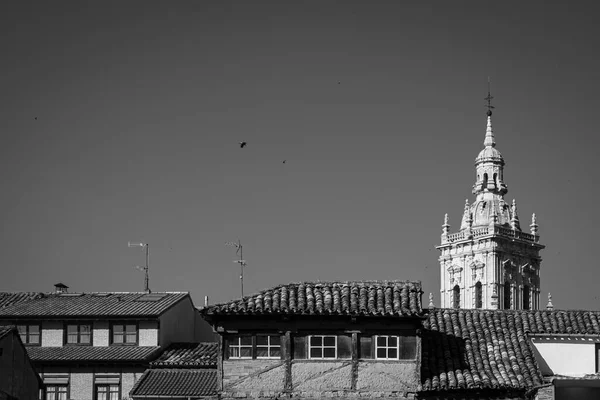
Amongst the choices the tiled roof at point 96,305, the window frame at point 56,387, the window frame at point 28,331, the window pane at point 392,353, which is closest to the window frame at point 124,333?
the tiled roof at point 96,305

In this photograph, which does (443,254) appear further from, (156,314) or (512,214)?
(156,314)

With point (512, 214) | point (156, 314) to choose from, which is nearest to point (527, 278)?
point (512, 214)

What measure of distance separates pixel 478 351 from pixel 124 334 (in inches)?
762

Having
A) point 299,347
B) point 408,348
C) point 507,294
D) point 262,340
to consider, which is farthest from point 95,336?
point 507,294

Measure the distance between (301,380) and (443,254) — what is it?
90943 mm

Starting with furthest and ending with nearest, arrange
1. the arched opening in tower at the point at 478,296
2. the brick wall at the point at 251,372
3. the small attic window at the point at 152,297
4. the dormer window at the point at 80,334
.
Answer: the arched opening in tower at the point at 478,296, the small attic window at the point at 152,297, the dormer window at the point at 80,334, the brick wall at the point at 251,372

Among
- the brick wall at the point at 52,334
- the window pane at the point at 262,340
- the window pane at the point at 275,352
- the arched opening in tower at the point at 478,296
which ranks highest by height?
the arched opening in tower at the point at 478,296

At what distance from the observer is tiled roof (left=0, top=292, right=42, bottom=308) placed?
232 feet

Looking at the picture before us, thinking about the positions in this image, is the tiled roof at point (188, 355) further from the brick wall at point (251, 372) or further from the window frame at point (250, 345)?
the brick wall at point (251, 372)

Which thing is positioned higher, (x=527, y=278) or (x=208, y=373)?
(x=527, y=278)

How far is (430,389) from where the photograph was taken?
5131cm

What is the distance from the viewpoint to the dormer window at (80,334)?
6619 centimetres

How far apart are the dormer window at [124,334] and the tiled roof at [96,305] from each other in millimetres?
630

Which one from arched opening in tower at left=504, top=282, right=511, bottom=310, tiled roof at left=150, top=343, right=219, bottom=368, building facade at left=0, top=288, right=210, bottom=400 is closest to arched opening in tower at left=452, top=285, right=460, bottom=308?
arched opening in tower at left=504, top=282, right=511, bottom=310
